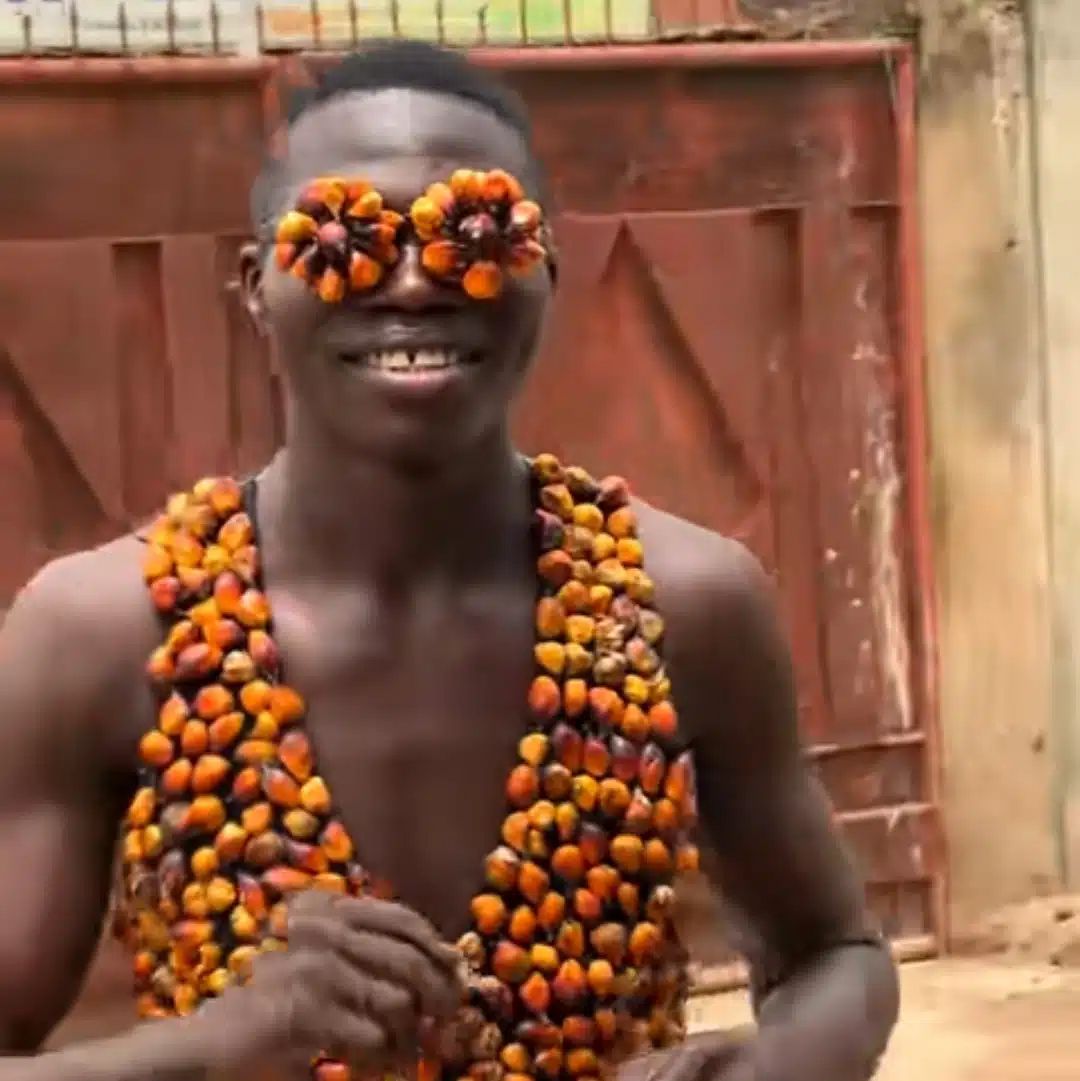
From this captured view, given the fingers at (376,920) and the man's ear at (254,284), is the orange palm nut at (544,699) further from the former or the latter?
the man's ear at (254,284)

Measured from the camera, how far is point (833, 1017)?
4.61 ft

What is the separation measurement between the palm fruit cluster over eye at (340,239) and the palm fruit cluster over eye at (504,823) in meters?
0.20

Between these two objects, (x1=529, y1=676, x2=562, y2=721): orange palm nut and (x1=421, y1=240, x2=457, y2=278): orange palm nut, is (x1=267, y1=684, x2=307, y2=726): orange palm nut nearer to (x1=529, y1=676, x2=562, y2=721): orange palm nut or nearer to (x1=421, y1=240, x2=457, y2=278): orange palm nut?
(x1=529, y1=676, x2=562, y2=721): orange palm nut

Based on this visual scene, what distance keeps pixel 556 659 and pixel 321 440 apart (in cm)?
21

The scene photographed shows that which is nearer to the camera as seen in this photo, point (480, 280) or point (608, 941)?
point (480, 280)

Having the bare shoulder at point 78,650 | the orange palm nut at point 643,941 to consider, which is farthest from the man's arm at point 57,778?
the orange palm nut at point 643,941

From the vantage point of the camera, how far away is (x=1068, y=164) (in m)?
3.69

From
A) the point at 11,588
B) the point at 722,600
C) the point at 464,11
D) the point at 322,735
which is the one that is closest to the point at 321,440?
the point at 322,735

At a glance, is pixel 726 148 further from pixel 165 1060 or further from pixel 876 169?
pixel 165 1060

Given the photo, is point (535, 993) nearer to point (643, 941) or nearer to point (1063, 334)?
point (643, 941)

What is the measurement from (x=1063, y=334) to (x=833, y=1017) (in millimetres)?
2532

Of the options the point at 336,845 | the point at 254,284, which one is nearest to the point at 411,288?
the point at 254,284

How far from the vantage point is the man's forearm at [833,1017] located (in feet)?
4.46

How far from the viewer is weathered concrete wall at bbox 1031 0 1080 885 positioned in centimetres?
366
